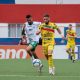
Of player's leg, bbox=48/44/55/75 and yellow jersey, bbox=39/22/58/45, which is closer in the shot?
player's leg, bbox=48/44/55/75

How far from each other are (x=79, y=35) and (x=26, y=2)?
5.29m

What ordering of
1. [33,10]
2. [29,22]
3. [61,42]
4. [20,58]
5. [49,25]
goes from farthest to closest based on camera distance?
1. [33,10]
2. [61,42]
3. [20,58]
4. [29,22]
5. [49,25]

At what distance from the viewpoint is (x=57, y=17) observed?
134 feet

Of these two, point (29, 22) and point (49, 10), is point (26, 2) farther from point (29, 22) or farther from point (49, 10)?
point (29, 22)

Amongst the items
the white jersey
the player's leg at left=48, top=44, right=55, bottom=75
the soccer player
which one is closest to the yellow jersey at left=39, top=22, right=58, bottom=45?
the player's leg at left=48, top=44, right=55, bottom=75

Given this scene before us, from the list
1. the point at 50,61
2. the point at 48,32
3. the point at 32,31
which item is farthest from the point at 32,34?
the point at 50,61

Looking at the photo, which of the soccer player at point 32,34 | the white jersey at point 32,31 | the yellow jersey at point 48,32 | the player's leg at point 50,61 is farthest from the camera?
the white jersey at point 32,31

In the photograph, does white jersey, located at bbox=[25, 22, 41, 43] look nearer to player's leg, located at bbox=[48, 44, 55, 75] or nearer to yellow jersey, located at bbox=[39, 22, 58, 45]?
yellow jersey, located at bbox=[39, 22, 58, 45]

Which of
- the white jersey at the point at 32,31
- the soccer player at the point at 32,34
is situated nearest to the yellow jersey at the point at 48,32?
the soccer player at the point at 32,34

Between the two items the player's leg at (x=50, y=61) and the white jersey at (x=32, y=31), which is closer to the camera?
the player's leg at (x=50, y=61)

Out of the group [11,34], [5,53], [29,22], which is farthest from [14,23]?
[29,22]

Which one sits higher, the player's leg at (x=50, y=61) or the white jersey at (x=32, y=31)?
the white jersey at (x=32, y=31)

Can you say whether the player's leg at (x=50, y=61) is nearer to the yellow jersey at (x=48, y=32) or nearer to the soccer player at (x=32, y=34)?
the yellow jersey at (x=48, y=32)

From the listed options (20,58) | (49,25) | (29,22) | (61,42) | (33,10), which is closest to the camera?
(49,25)
